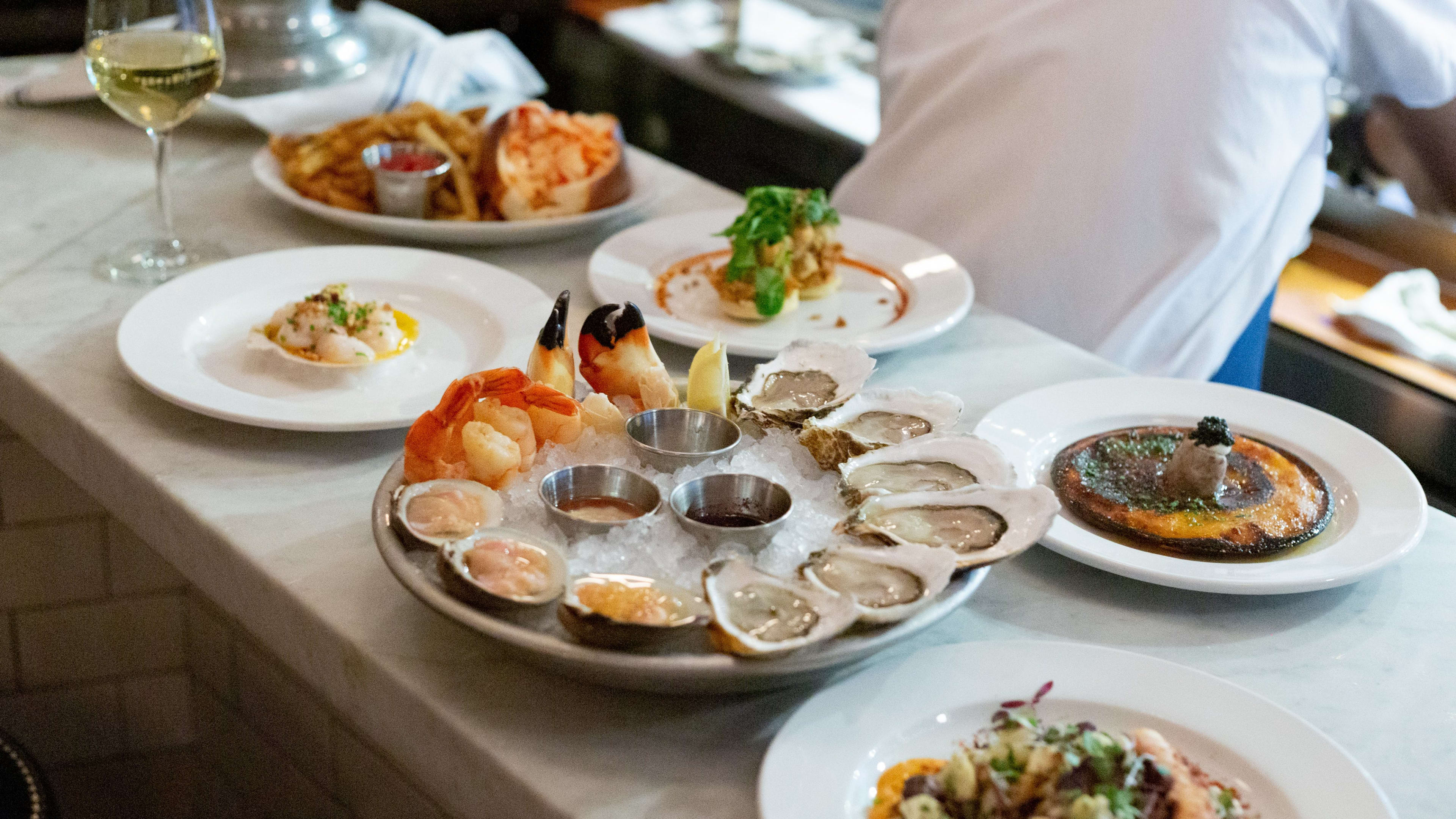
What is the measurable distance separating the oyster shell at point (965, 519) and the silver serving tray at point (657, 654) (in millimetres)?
49

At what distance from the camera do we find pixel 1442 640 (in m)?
0.94

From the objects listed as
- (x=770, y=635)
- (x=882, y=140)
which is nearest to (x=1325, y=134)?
(x=882, y=140)

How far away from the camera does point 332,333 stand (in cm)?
125

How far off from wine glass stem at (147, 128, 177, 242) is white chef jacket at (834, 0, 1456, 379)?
1225 mm

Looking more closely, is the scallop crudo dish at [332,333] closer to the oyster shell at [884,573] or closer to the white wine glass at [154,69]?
the white wine glass at [154,69]

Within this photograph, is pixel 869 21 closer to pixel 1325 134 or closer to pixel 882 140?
pixel 882 140

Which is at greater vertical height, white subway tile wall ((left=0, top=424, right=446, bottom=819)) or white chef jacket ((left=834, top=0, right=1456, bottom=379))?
white chef jacket ((left=834, top=0, right=1456, bottom=379))

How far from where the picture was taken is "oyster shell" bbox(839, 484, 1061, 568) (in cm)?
85

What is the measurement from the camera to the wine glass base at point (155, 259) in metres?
1.49

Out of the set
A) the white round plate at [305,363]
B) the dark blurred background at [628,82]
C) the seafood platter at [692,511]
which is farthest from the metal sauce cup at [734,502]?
the dark blurred background at [628,82]

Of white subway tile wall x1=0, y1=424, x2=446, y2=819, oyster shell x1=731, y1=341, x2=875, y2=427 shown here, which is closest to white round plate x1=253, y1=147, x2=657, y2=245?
white subway tile wall x1=0, y1=424, x2=446, y2=819

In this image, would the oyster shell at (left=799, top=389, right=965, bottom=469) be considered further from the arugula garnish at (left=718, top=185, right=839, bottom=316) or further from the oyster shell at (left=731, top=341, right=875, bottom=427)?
the arugula garnish at (left=718, top=185, right=839, bottom=316)

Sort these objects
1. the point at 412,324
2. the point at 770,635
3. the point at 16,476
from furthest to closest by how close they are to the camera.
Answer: the point at 16,476
the point at 412,324
the point at 770,635

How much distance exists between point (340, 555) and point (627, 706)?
0.31m
